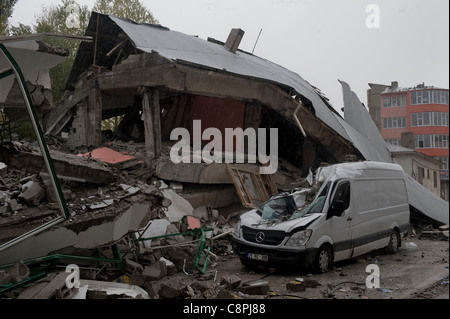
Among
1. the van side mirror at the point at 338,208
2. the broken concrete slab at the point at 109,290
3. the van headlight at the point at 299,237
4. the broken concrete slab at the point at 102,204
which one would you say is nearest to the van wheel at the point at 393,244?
the van side mirror at the point at 338,208

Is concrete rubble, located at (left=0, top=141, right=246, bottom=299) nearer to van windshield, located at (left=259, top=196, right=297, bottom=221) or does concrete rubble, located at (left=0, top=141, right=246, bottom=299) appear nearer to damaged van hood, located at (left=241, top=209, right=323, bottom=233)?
damaged van hood, located at (left=241, top=209, right=323, bottom=233)

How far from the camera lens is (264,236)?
8.15m

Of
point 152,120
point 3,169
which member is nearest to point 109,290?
point 3,169

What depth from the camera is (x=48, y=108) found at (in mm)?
7023

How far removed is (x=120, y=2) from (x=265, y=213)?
23482 mm

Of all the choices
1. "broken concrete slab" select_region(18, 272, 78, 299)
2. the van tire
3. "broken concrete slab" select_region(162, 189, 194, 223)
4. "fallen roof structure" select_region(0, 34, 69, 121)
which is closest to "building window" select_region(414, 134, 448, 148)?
"broken concrete slab" select_region(162, 189, 194, 223)

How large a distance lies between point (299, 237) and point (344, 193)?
1.71m

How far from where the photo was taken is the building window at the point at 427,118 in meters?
45.2

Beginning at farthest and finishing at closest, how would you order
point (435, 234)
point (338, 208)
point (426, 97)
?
1. point (426, 97)
2. point (435, 234)
3. point (338, 208)

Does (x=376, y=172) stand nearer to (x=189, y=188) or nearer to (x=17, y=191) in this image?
Result: (x=189, y=188)

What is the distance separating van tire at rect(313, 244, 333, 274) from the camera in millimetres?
7861

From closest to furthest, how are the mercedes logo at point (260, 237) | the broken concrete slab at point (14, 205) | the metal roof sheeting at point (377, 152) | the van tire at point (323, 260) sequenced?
the broken concrete slab at point (14, 205) → the van tire at point (323, 260) → the mercedes logo at point (260, 237) → the metal roof sheeting at point (377, 152)

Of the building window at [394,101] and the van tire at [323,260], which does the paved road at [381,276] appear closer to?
the van tire at [323,260]

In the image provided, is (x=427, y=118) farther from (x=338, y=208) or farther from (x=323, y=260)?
(x=323, y=260)
